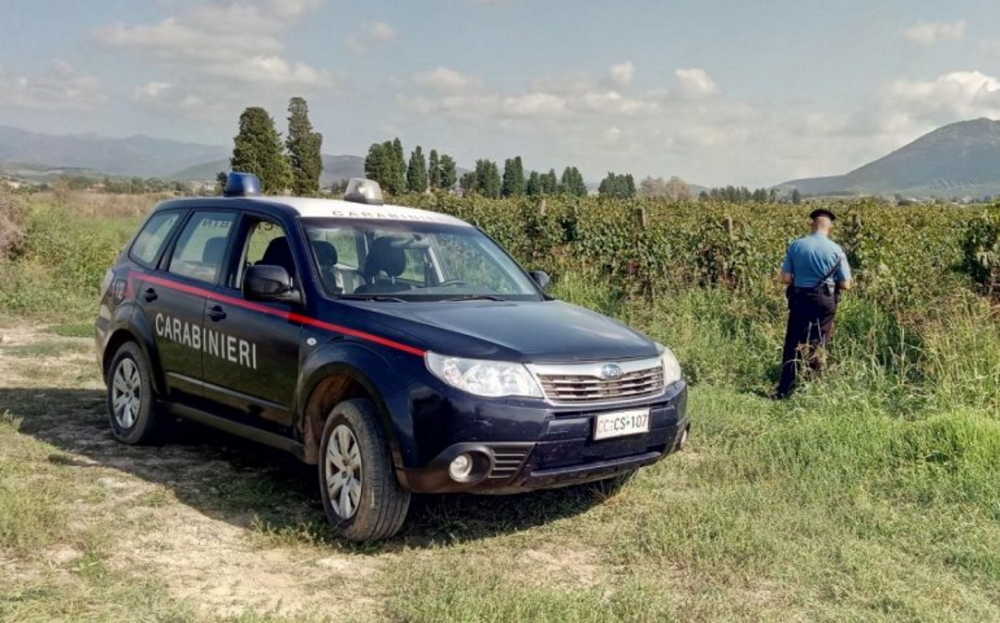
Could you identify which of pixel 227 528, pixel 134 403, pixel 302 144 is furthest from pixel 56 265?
pixel 302 144

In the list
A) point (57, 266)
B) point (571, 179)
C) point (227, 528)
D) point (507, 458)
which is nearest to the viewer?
point (507, 458)

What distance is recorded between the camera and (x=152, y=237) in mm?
6520

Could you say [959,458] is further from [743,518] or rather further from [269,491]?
[269,491]

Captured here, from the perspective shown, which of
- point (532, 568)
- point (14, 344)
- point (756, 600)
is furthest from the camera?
point (14, 344)

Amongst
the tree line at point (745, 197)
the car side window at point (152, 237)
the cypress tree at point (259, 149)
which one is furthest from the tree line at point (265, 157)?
the car side window at point (152, 237)

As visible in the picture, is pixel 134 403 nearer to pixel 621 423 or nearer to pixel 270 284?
pixel 270 284

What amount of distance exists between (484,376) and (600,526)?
4.03ft

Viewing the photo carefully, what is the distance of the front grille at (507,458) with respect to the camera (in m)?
4.16

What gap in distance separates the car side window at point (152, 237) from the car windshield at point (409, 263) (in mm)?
1613

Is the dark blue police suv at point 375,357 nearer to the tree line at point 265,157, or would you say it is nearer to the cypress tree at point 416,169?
the tree line at point 265,157

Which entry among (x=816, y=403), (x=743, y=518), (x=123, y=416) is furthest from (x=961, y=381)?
(x=123, y=416)

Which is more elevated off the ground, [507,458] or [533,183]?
[533,183]

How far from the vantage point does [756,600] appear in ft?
12.8

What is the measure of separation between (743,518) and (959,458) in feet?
6.06
